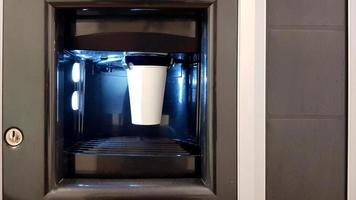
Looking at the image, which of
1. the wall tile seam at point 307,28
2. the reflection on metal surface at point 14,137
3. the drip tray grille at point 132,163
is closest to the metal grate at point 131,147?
the drip tray grille at point 132,163

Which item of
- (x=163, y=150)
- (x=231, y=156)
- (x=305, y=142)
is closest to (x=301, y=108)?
(x=305, y=142)

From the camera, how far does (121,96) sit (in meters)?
0.83

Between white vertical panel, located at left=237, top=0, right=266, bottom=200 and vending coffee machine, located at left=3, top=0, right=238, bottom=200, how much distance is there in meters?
0.02

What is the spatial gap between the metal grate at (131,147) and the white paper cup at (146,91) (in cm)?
5

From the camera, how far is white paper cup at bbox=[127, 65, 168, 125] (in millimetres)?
774

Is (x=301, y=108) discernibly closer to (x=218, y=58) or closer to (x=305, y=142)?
(x=305, y=142)

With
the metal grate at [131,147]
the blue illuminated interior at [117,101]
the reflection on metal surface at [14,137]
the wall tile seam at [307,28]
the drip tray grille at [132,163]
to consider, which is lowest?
the drip tray grille at [132,163]

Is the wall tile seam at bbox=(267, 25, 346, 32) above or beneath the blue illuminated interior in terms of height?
above

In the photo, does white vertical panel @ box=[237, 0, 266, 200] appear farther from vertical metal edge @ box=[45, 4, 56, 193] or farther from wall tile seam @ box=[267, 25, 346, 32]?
vertical metal edge @ box=[45, 4, 56, 193]

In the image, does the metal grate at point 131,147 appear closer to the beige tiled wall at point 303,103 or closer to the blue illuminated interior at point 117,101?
the blue illuminated interior at point 117,101

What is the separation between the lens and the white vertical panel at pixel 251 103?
0.70m
